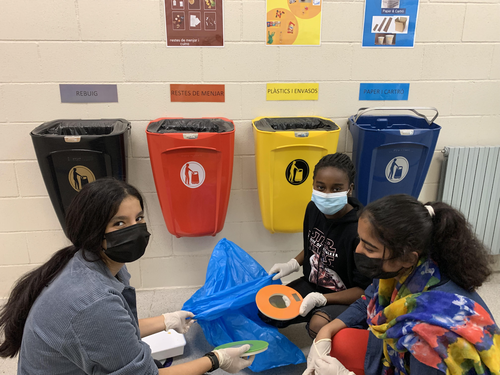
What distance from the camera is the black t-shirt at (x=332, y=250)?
1.62 metres

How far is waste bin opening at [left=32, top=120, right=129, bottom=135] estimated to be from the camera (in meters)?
1.94

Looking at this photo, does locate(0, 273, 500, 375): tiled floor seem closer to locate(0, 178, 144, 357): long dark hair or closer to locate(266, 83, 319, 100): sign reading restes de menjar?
locate(0, 178, 144, 357): long dark hair

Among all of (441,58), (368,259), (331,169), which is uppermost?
(441,58)

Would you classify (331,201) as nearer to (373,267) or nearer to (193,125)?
(373,267)

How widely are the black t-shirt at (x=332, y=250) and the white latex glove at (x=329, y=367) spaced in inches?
15.1

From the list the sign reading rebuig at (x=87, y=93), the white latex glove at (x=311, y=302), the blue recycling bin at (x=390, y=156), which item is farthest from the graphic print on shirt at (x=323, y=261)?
the sign reading rebuig at (x=87, y=93)

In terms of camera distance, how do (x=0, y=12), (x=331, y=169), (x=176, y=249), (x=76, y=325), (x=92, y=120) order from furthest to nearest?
(x=176, y=249)
(x=92, y=120)
(x=0, y=12)
(x=331, y=169)
(x=76, y=325)

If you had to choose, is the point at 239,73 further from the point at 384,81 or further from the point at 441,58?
the point at 441,58

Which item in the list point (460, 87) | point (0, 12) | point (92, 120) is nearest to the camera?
point (0, 12)

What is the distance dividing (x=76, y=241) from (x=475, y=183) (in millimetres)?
2228

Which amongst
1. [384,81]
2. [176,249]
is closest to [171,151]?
[176,249]

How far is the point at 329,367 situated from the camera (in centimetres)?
133

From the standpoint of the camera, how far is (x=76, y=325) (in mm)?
921

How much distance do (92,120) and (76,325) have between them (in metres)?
1.38
